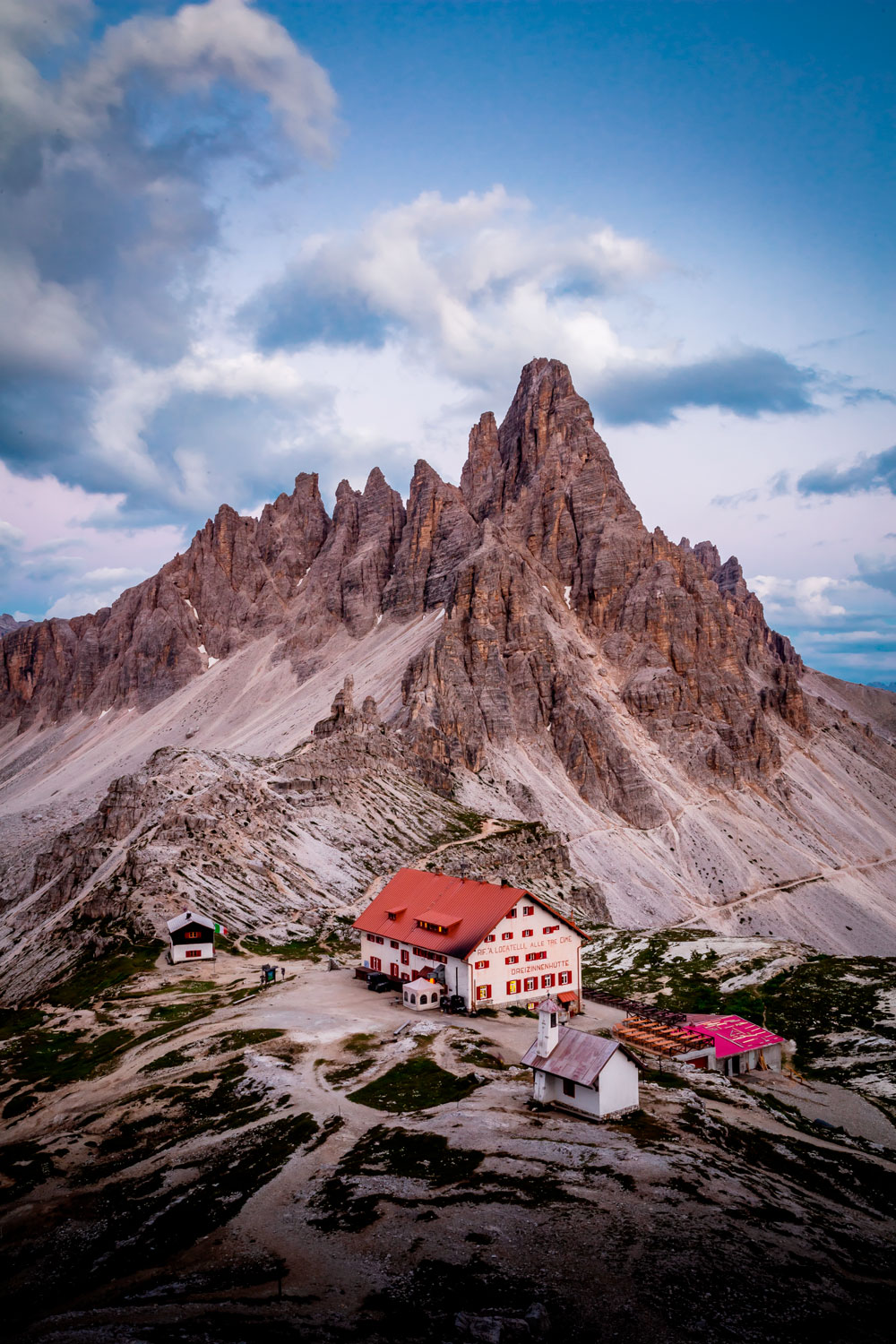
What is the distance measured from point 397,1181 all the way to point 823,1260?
44.2ft

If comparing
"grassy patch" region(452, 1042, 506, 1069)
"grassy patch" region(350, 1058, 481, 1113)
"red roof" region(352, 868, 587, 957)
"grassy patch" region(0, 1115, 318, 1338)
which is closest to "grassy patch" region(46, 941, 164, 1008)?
"red roof" region(352, 868, 587, 957)

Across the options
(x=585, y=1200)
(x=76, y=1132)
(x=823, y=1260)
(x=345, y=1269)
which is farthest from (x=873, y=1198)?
(x=76, y=1132)

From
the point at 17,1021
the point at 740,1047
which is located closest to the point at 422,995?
the point at 740,1047

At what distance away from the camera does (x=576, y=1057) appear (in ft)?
122

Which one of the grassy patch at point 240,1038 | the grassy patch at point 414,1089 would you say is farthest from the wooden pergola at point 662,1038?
the grassy patch at point 240,1038

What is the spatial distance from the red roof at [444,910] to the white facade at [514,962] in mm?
427

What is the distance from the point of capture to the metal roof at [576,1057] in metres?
35.9

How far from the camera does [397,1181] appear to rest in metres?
29.6

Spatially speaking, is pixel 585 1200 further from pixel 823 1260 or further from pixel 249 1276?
pixel 249 1276

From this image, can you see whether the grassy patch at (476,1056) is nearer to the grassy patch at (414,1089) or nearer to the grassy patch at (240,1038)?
the grassy patch at (414,1089)

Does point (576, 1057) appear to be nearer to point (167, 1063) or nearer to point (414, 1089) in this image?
point (414, 1089)

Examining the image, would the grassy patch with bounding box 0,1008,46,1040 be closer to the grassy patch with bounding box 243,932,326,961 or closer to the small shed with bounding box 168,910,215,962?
the small shed with bounding box 168,910,215,962

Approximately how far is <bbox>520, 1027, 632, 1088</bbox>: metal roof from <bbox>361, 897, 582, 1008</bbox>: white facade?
17.1 metres

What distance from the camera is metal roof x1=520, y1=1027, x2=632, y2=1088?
1412 inches
